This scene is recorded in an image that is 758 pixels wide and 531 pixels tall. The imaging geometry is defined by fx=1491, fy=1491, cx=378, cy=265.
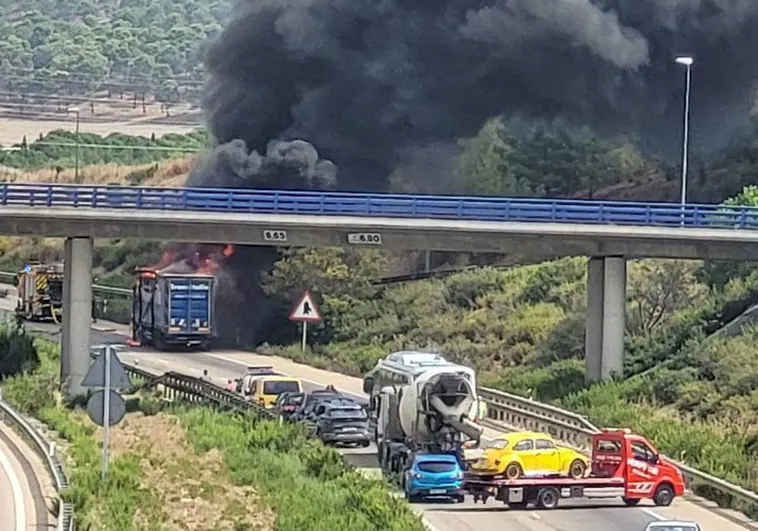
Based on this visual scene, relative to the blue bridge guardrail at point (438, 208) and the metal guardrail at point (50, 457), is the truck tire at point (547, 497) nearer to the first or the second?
the metal guardrail at point (50, 457)

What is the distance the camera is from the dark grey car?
3606 centimetres

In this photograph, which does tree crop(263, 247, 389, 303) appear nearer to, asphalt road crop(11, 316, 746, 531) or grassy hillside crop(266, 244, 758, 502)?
grassy hillside crop(266, 244, 758, 502)

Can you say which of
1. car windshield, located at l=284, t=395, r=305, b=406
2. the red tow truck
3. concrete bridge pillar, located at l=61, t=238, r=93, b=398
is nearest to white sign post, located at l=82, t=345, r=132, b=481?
the red tow truck

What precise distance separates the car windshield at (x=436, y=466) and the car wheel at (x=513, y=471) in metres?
1.09

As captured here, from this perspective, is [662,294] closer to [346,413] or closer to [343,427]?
[346,413]

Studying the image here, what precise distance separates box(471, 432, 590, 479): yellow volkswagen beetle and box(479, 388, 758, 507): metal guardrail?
2875mm

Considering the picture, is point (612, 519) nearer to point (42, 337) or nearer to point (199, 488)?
point (199, 488)

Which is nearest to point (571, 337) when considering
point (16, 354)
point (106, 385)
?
point (16, 354)

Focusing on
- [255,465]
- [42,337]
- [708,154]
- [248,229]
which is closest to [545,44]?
[708,154]

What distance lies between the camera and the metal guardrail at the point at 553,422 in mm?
30503

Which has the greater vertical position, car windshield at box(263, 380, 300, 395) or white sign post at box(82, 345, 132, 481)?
white sign post at box(82, 345, 132, 481)

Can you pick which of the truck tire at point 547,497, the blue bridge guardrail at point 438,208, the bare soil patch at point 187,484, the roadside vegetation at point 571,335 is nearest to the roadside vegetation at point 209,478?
the bare soil patch at point 187,484

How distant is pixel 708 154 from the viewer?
262 ft

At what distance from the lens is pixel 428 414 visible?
3203cm
